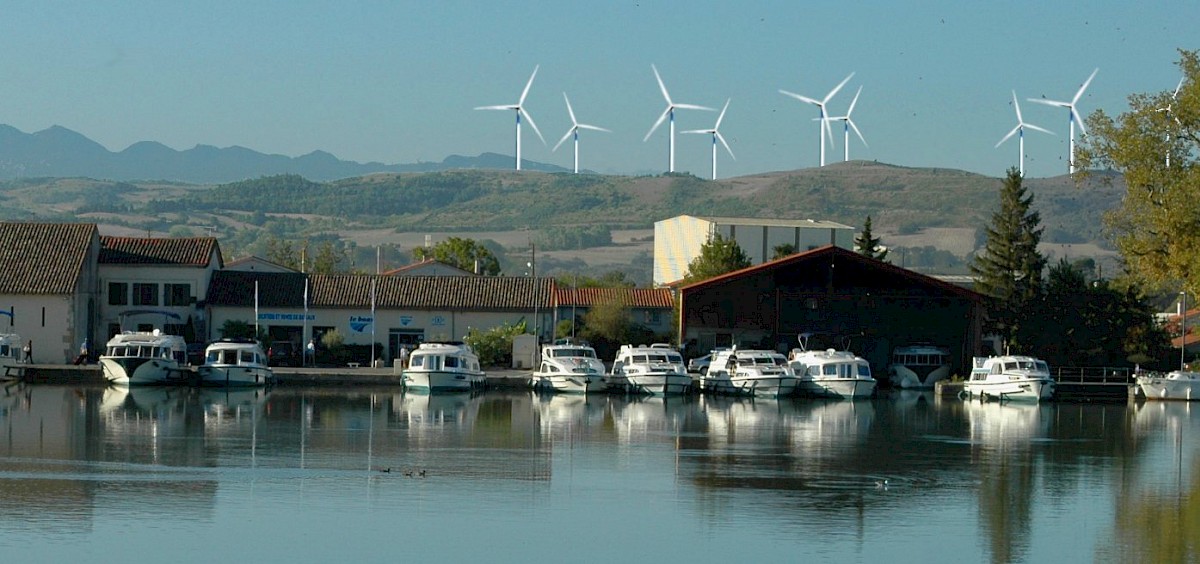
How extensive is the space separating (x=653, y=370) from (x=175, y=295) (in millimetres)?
22934

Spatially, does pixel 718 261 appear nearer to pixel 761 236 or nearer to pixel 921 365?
pixel 921 365

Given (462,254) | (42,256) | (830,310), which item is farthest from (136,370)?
(462,254)

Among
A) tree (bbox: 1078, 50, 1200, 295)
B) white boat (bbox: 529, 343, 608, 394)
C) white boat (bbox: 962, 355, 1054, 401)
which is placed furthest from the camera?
white boat (bbox: 962, 355, 1054, 401)

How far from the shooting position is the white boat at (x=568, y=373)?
6606 cm

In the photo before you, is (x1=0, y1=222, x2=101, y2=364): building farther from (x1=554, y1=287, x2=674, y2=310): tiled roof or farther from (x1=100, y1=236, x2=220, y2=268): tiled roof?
(x1=554, y1=287, x2=674, y2=310): tiled roof

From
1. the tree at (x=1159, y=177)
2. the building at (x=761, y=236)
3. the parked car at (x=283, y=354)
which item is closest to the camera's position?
the tree at (x=1159, y=177)

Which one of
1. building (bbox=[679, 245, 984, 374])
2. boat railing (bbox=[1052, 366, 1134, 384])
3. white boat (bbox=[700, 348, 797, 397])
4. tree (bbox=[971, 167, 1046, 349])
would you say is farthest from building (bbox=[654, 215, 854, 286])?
white boat (bbox=[700, 348, 797, 397])

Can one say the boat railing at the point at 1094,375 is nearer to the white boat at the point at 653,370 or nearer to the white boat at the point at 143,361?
the white boat at the point at 653,370

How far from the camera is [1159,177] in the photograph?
55844 millimetres

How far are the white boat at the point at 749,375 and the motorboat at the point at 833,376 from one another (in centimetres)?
66

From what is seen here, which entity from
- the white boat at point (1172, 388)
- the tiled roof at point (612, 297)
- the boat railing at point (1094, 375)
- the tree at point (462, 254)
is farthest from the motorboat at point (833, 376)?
the tree at point (462, 254)

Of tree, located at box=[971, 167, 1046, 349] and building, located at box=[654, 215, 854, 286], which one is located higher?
building, located at box=[654, 215, 854, 286]

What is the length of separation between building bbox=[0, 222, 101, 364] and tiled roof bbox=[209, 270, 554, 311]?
6.04m

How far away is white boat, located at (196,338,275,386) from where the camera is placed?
65.4 m
